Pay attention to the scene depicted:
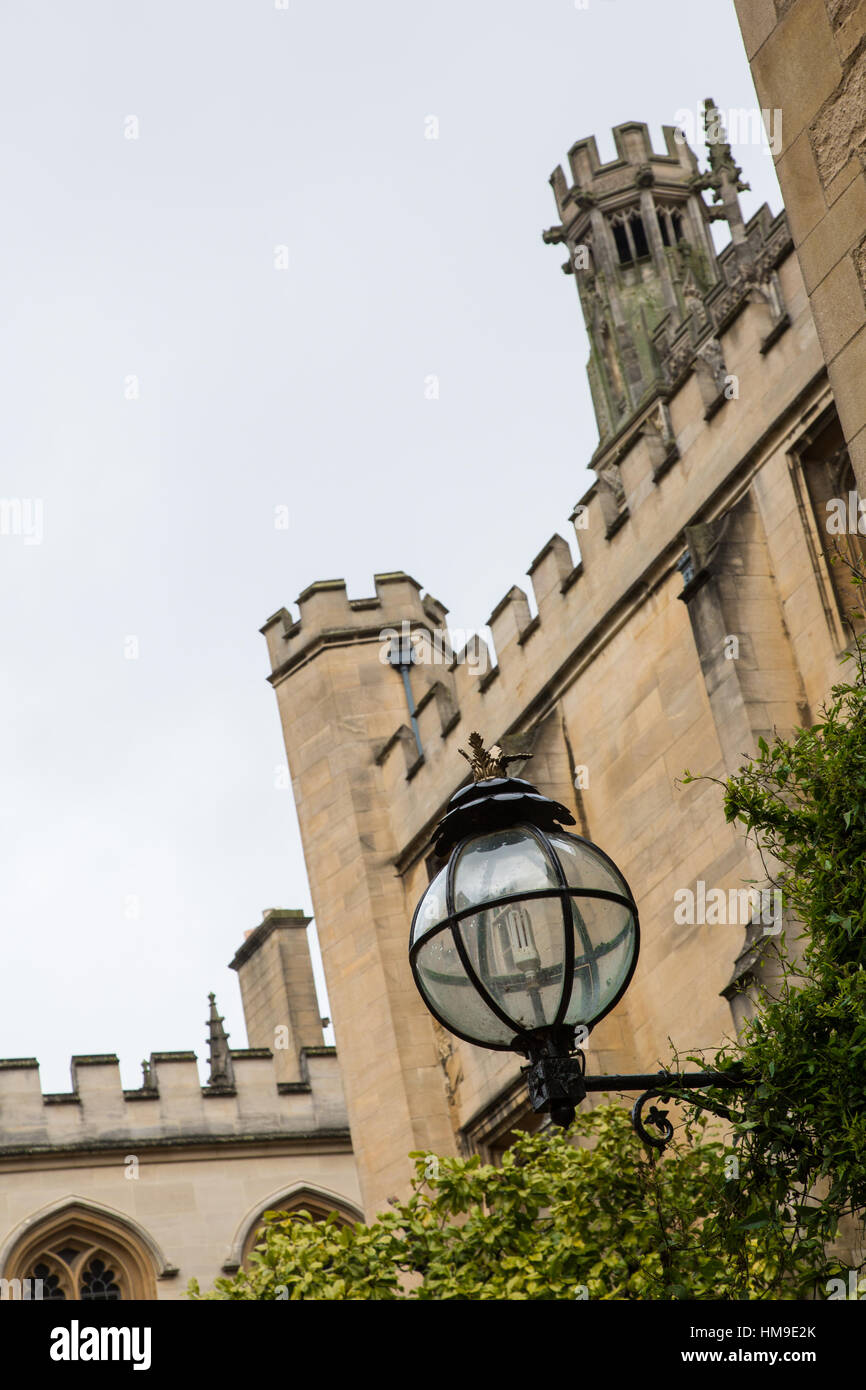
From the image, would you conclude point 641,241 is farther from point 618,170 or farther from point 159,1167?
point 159,1167

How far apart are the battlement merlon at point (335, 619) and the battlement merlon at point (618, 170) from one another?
2662cm

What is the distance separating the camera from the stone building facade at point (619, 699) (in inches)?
610

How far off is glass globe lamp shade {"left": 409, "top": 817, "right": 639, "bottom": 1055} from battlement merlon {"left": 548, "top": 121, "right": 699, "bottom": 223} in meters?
43.5

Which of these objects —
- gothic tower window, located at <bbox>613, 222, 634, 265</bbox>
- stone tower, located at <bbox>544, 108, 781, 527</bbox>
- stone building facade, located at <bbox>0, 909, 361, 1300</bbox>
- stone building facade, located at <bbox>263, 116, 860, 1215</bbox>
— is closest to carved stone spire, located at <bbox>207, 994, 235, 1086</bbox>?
stone building facade, located at <bbox>0, 909, 361, 1300</bbox>

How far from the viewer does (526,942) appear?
16.1 ft

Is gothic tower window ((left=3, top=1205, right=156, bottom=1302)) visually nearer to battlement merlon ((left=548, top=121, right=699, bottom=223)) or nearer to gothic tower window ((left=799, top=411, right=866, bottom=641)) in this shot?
gothic tower window ((left=799, top=411, right=866, bottom=641))

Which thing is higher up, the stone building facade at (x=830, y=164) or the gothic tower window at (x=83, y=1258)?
the gothic tower window at (x=83, y=1258)

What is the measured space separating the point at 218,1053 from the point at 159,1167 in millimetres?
2299

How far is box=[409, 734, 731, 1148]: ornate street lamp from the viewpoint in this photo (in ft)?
15.9

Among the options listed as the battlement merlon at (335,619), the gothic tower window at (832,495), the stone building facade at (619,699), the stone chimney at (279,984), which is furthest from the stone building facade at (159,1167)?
the gothic tower window at (832,495)

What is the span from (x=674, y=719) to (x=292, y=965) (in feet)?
44.1

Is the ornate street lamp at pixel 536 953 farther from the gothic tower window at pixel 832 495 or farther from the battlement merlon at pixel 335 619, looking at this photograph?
the battlement merlon at pixel 335 619

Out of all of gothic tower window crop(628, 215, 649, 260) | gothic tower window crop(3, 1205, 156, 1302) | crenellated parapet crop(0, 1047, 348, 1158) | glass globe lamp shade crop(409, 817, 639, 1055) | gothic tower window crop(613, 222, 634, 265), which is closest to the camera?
glass globe lamp shade crop(409, 817, 639, 1055)
